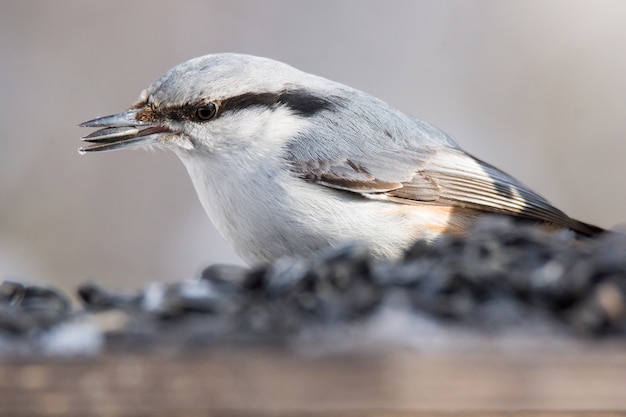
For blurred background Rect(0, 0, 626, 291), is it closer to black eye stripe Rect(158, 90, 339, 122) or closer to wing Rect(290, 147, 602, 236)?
wing Rect(290, 147, 602, 236)

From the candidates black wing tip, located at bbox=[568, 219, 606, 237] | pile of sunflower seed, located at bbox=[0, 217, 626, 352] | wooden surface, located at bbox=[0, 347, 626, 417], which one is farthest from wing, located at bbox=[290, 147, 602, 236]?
wooden surface, located at bbox=[0, 347, 626, 417]

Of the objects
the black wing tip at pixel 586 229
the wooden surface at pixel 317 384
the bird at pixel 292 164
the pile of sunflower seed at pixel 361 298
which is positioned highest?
the bird at pixel 292 164

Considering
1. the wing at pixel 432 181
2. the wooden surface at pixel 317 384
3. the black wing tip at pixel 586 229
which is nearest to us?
the wooden surface at pixel 317 384

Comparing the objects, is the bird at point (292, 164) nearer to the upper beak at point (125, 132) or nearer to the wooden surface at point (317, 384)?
the upper beak at point (125, 132)

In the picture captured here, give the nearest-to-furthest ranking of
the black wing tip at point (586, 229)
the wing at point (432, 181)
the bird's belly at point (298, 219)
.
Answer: the bird's belly at point (298, 219) < the wing at point (432, 181) < the black wing tip at point (586, 229)

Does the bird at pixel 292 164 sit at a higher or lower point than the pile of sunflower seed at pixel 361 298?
higher

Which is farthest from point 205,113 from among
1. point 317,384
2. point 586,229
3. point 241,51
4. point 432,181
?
point 241,51

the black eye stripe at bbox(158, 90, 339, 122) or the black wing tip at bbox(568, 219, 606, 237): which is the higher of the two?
the black eye stripe at bbox(158, 90, 339, 122)

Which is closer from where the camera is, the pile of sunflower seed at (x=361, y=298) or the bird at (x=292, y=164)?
the pile of sunflower seed at (x=361, y=298)

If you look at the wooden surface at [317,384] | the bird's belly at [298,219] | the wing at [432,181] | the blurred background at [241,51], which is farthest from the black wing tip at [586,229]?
the blurred background at [241,51]
